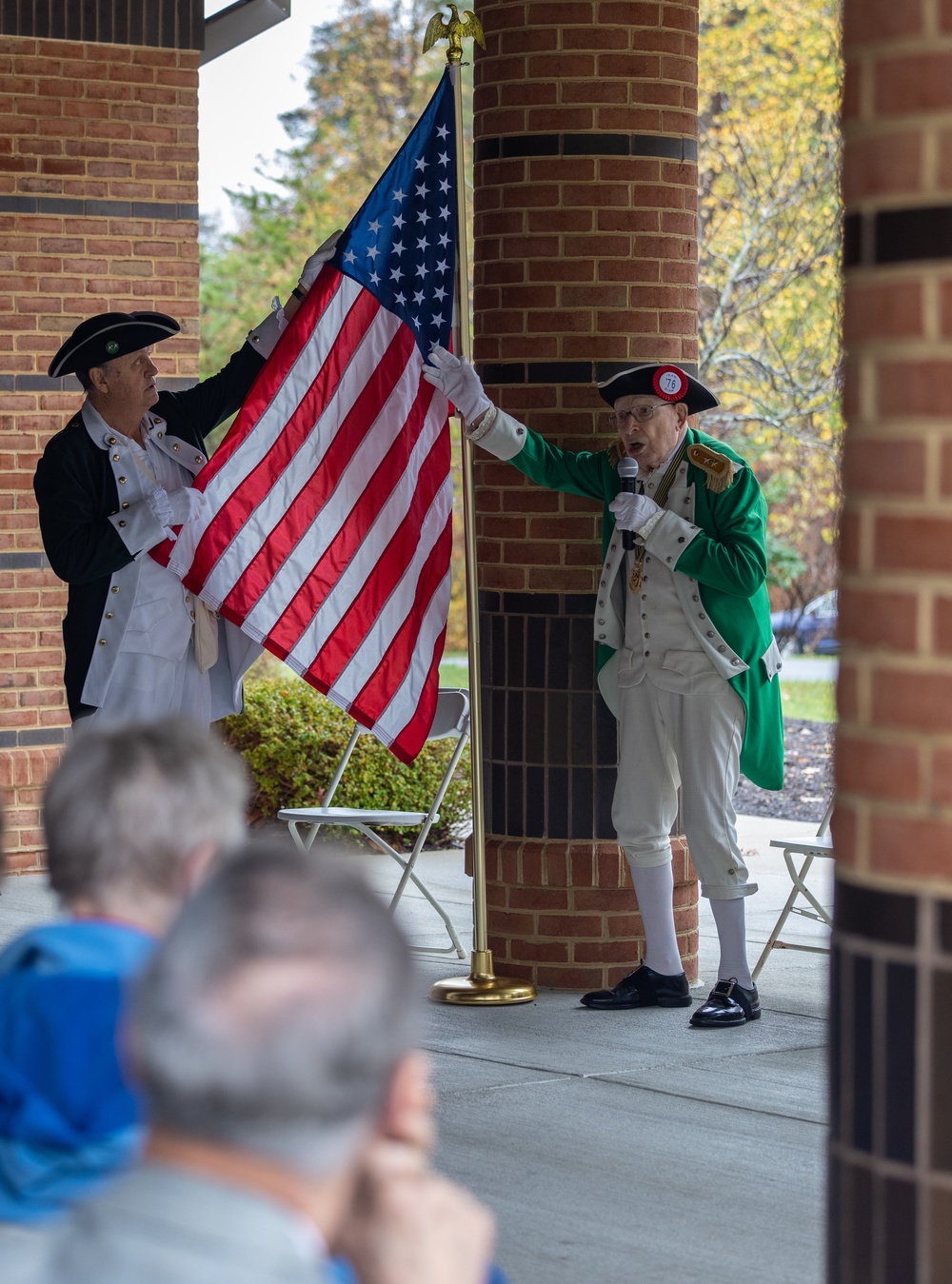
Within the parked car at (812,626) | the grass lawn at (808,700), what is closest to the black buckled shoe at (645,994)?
the grass lawn at (808,700)

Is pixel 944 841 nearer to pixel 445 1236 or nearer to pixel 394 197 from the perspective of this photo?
pixel 445 1236

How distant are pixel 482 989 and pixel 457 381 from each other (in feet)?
6.42

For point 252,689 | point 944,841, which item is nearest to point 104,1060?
point 944,841

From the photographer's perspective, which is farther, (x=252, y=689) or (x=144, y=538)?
(x=252, y=689)

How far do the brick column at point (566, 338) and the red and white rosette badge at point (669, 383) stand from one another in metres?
0.50

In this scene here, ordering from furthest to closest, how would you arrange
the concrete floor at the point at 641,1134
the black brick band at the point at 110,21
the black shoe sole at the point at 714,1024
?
the black brick band at the point at 110,21 → the black shoe sole at the point at 714,1024 → the concrete floor at the point at 641,1134

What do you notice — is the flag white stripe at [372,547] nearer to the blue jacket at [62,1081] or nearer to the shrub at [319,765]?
the shrub at [319,765]

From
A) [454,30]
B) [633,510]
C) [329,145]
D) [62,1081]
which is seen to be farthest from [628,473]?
[329,145]

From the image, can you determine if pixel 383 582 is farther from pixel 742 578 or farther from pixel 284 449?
pixel 742 578

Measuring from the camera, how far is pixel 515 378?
639 cm

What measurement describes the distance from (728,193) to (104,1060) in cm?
1550

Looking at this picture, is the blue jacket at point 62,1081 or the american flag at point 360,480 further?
the american flag at point 360,480

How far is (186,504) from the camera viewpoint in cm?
574

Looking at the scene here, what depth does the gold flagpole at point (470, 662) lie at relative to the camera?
5.95 m
